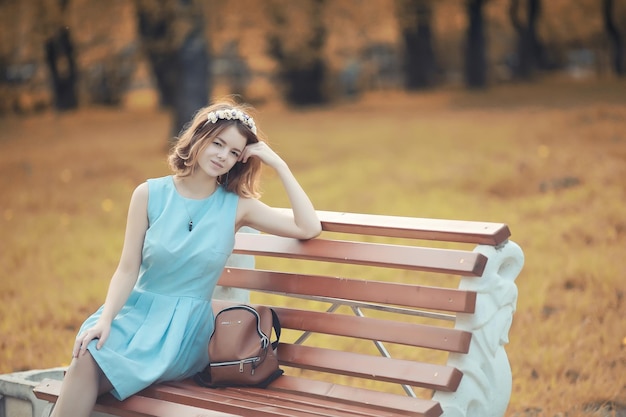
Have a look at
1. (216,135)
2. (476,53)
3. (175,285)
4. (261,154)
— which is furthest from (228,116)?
(476,53)

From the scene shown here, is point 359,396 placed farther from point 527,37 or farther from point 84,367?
point 527,37

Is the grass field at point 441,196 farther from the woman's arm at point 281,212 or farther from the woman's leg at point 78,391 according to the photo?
the woman's leg at point 78,391

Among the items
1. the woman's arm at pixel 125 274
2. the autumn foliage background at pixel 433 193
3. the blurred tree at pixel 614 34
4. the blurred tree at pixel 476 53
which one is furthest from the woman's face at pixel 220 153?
the blurred tree at pixel 614 34

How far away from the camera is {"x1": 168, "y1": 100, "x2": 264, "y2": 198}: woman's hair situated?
3953mm

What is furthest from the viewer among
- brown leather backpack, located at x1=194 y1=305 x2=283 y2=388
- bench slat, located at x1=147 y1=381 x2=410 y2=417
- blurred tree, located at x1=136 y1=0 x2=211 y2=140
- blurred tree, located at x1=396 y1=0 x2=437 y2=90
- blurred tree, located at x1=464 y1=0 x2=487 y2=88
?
blurred tree, located at x1=396 y1=0 x2=437 y2=90

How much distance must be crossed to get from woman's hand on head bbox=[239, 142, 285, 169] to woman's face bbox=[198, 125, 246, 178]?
0.26ft

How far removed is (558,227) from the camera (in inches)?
348

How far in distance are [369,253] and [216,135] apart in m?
0.78

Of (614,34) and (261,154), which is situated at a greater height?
(261,154)

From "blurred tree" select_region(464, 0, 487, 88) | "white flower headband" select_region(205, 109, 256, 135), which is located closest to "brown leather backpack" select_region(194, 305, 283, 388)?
"white flower headband" select_region(205, 109, 256, 135)

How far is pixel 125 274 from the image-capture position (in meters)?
3.87

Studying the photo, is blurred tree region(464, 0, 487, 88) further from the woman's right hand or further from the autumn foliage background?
the woman's right hand

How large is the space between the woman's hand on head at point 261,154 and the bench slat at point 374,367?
2.50 ft

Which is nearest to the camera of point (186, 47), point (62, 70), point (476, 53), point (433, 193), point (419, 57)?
point (433, 193)
